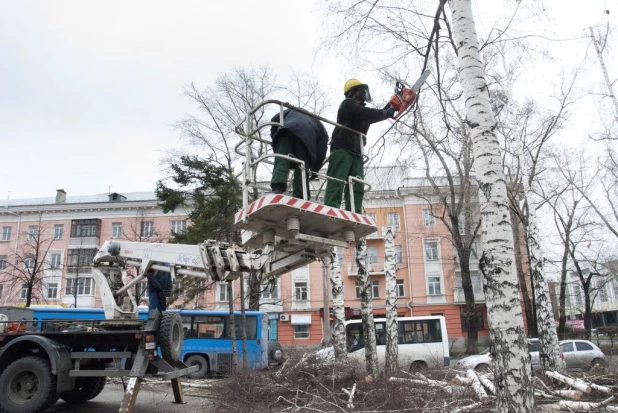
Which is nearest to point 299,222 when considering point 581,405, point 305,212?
point 305,212

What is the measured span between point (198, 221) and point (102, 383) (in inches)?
447

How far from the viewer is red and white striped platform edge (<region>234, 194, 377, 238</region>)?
526 centimetres

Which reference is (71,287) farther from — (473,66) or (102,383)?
(473,66)

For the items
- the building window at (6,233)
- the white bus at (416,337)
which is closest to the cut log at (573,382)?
the white bus at (416,337)

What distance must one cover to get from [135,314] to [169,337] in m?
1.15

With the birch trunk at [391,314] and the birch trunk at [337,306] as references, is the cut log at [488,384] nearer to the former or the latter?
the birch trunk at [391,314]

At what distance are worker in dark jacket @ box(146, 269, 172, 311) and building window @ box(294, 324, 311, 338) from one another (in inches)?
1299

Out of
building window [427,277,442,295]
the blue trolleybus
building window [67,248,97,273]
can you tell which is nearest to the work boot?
the blue trolleybus

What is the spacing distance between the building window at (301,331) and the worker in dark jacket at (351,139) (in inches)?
1407

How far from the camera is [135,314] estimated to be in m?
8.61

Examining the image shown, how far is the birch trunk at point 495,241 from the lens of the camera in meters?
4.70

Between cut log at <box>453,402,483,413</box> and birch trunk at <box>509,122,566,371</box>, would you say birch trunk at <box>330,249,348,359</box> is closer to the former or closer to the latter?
birch trunk at <box>509,122,566,371</box>

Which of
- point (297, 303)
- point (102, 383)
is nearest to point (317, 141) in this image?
point (102, 383)

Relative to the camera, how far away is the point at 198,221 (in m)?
20.3
